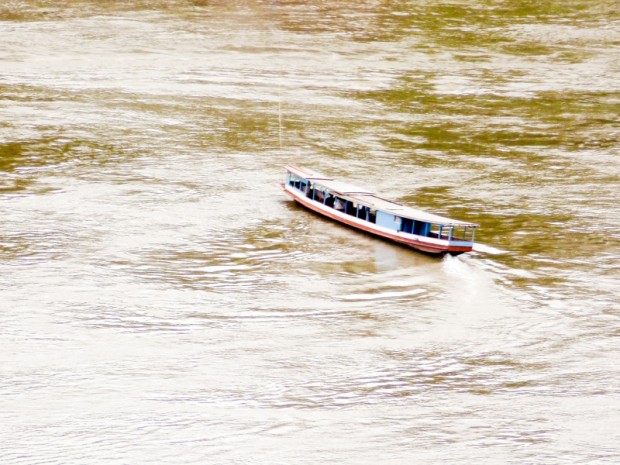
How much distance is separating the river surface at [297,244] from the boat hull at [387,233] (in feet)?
0.71

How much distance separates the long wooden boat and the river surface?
11.9 inches

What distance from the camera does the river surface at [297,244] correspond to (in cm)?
1764

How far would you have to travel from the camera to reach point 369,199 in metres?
26.1

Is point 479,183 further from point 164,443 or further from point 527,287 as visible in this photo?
point 164,443

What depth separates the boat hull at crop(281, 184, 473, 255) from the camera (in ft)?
79.0

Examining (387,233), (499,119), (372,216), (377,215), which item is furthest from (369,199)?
(499,119)

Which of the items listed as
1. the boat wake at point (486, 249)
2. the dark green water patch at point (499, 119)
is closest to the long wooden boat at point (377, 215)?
the boat wake at point (486, 249)

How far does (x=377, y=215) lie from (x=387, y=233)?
44cm

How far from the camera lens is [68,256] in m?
23.8

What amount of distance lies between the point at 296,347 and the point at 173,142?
41.6ft

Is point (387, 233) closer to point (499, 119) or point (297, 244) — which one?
point (297, 244)

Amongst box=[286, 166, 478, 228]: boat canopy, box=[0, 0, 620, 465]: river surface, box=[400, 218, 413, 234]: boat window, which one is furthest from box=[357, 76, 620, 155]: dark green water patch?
box=[400, 218, 413, 234]: boat window

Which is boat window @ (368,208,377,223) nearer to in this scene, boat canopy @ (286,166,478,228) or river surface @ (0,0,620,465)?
boat canopy @ (286,166,478,228)

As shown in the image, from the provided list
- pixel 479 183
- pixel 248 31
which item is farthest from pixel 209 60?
pixel 479 183
